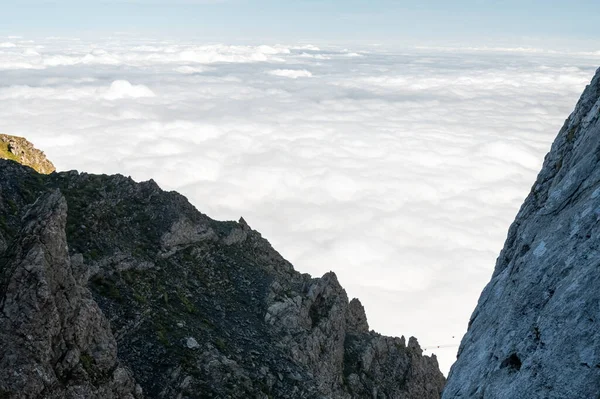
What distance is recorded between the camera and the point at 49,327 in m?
23.9

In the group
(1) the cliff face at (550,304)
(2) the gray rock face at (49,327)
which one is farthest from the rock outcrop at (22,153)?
(1) the cliff face at (550,304)

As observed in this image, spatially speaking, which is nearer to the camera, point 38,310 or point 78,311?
point 38,310

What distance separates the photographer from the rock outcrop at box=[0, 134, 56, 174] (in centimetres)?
8981

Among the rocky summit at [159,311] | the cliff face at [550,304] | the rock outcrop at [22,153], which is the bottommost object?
the rock outcrop at [22,153]

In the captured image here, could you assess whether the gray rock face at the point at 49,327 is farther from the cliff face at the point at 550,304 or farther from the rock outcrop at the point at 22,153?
the rock outcrop at the point at 22,153

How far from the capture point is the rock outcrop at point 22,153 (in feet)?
295

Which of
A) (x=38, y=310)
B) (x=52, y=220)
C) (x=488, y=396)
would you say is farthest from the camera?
(x=52, y=220)

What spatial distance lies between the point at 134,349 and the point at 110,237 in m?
12.2

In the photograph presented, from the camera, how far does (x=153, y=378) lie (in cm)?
3103

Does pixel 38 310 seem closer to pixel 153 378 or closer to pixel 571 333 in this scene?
pixel 153 378

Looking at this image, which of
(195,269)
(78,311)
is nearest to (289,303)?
(195,269)

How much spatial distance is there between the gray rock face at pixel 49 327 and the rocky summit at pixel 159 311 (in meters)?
0.06

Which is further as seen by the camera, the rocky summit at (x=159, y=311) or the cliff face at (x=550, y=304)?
the rocky summit at (x=159, y=311)

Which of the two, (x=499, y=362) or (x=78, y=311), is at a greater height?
(x=499, y=362)
